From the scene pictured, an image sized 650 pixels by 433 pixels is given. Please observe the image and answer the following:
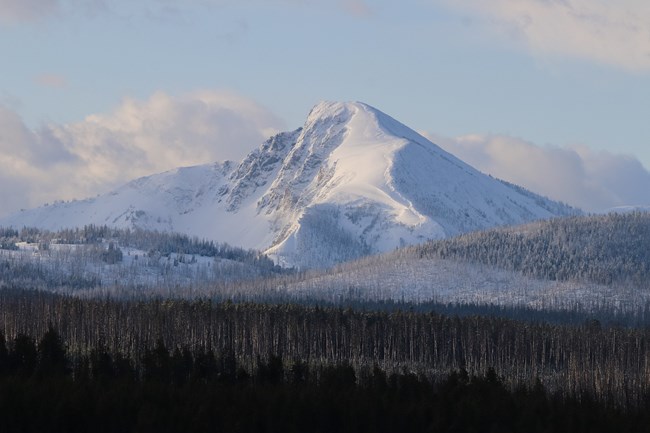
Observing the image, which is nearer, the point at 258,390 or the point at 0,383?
the point at 0,383

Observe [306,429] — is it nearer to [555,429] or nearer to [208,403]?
[208,403]

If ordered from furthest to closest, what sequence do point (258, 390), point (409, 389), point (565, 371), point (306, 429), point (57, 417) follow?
point (565, 371)
point (409, 389)
point (258, 390)
point (306, 429)
point (57, 417)

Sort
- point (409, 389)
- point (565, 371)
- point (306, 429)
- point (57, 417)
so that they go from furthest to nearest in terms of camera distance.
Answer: point (565, 371) → point (409, 389) → point (306, 429) → point (57, 417)

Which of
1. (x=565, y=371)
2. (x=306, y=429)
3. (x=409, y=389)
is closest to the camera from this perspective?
(x=306, y=429)

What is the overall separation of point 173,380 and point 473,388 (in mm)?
30779

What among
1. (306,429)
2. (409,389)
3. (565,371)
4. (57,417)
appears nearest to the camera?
(57,417)

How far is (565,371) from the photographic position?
627ft

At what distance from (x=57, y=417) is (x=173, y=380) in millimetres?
37486

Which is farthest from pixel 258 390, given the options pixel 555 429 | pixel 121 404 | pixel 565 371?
pixel 565 371

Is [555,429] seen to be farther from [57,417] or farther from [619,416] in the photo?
[57,417]

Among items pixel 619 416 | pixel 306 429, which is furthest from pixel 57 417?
pixel 619 416

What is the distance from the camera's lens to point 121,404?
116 meters

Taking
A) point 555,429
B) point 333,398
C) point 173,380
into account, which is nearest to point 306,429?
point 333,398

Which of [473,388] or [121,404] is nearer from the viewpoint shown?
[121,404]
